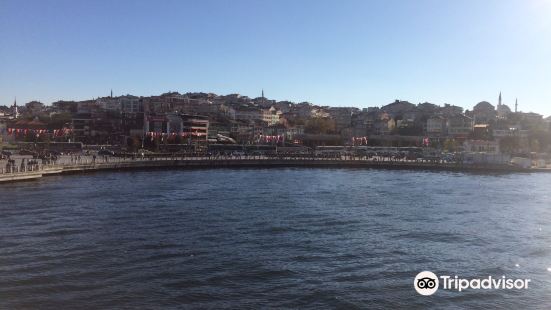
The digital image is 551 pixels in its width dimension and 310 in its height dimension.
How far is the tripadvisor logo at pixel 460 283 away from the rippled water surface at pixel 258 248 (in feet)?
0.87

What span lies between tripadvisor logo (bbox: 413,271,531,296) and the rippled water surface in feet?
0.87

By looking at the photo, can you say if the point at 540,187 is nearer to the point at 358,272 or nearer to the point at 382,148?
the point at 358,272

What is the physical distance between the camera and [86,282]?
13.6m

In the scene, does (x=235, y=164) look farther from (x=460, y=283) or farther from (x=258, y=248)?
(x=460, y=283)

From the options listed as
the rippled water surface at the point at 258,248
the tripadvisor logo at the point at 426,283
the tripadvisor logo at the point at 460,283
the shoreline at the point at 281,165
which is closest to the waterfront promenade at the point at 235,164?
the shoreline at the point at 281,165

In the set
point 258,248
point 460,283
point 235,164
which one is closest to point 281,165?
point 235,164

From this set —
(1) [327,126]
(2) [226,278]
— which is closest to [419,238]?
(2) [226,278]

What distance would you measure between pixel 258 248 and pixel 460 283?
6.51m

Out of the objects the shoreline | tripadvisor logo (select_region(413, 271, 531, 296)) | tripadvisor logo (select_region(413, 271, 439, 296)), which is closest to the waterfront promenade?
the shoreline

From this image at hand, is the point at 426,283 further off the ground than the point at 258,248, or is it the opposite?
the point at 258,248

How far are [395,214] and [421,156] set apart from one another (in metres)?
51.6

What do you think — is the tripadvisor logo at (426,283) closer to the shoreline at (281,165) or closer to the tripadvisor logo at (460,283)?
the tripadvisor logo at (460,283)

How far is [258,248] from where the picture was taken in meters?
17.8

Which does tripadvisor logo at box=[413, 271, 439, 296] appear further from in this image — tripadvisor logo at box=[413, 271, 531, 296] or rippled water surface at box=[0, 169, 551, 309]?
rippled water surface at box=[0, 169, 551, 309]
